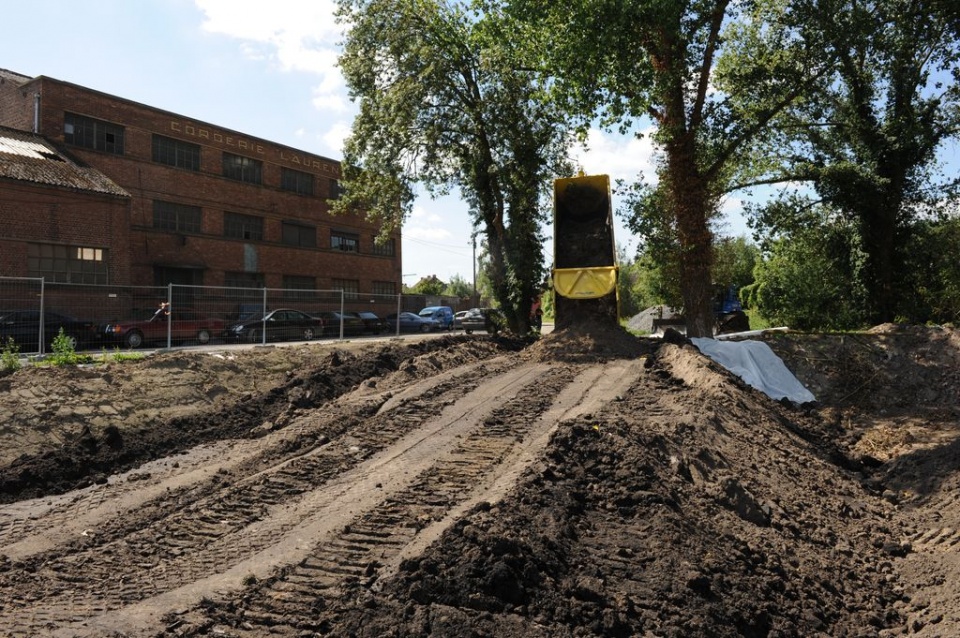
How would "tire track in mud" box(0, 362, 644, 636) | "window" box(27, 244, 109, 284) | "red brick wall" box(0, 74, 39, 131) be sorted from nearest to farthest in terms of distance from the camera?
1. "tire track in mud" box(0, 362, 644, 636)
2. "window" box(27, 244, 109, 284)
3. "red brick wall" box(0, 74, 39, 131)

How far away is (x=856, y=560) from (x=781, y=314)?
20.3m

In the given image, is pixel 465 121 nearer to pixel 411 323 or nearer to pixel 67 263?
pixel 411 323

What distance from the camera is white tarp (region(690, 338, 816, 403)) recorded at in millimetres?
12078

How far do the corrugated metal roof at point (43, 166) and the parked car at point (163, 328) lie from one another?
1255 centimetres

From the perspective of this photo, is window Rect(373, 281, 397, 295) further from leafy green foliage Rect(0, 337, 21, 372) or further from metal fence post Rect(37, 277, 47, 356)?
leafy green foliage Rect(0, 337, 21, 372)

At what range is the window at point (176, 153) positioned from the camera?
96.2 ft

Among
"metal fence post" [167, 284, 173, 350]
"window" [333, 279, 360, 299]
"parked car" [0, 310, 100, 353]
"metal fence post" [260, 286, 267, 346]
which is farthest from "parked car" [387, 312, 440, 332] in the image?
"parked car" [0, 310, 100, 353]

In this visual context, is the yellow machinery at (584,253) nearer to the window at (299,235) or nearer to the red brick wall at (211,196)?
the red brick wall at (211,196)

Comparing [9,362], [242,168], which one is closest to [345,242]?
[242,168]

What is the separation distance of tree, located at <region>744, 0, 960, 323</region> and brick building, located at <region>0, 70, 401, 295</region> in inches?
975

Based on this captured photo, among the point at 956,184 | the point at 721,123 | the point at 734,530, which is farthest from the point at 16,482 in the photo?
the point at 956,184

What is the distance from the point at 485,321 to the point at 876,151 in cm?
1422

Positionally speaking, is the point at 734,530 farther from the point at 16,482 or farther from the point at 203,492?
the point at 16,482

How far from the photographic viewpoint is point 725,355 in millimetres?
12836
